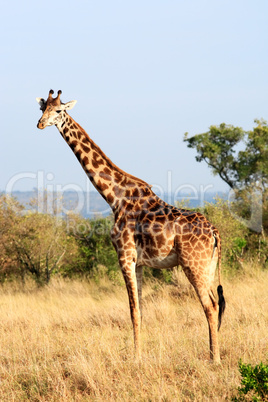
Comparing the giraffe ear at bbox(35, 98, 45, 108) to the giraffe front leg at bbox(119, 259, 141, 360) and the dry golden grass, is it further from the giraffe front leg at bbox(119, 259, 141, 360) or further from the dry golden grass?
the dry golden grass

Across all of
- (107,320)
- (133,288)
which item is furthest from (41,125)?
(107,320)

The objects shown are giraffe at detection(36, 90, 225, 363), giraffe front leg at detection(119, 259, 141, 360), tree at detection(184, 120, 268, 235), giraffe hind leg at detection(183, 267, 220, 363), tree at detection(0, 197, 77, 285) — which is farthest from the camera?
tree at detection(184, 120, 268, 235)

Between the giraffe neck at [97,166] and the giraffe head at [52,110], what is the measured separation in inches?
3.5

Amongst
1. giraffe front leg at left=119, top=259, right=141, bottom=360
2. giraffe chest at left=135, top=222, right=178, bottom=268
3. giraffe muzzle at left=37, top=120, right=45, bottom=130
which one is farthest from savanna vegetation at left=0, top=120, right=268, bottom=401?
giraffe muzzle at left=37, top=120, right=45, bottom=130

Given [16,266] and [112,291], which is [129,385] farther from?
[16,266]

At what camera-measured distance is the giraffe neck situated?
312 inches

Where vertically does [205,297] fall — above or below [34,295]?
above

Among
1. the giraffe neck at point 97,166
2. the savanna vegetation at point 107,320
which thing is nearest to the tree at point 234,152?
the savanna vegetation at point 107,320

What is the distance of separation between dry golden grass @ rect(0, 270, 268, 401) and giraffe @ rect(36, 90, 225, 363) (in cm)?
42

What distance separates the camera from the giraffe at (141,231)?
23.5 feet

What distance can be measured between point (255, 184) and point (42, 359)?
23737 mm

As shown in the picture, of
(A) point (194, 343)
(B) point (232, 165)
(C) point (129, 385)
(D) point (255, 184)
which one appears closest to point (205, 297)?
(A) point (194, 343)

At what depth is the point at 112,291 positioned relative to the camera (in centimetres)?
1450

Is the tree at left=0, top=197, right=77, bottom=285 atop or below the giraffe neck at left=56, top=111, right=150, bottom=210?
below
